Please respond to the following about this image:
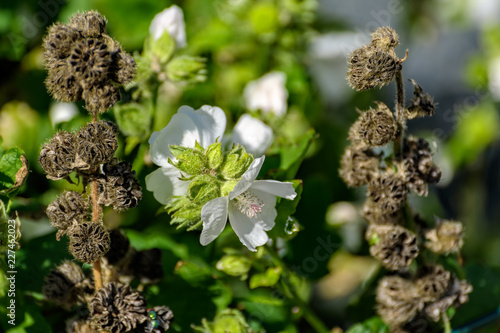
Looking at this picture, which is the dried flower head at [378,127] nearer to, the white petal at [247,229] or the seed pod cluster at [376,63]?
the seed pod cluster at [376,63]

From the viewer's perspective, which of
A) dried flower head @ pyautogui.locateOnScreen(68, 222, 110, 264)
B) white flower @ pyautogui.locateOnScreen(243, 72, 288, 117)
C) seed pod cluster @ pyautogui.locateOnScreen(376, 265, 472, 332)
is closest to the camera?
dried flower head @ pyautogui.locateOnScreen(68, 222, 110, 264)

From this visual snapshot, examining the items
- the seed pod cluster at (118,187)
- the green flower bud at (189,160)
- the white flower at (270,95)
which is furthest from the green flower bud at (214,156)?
the white flower at (270,95)

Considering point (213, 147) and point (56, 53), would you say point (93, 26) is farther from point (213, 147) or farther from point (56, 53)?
point (213, 147)

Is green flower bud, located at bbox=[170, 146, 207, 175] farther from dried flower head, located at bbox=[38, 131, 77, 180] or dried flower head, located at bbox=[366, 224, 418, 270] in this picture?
dried flower head, located at bbox=[366, 224, 418, 270]

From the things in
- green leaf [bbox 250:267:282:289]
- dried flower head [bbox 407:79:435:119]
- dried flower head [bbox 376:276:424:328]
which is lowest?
dried flower head [bbox 376:276:424:328]

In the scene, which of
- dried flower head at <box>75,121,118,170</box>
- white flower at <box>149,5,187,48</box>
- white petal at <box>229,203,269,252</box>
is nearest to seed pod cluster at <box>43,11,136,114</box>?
dried flower head at <box>75,121,118,170</box>

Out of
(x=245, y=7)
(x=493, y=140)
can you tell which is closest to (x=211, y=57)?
(x=245, y=7)

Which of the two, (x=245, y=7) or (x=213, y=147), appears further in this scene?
(x=245, y=7)
